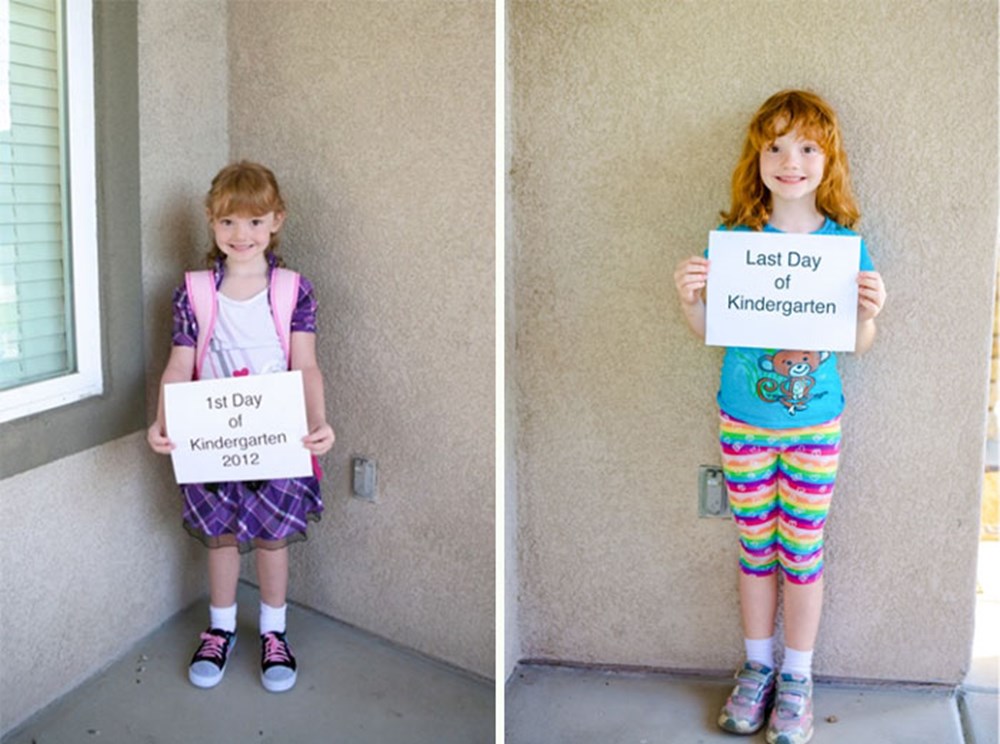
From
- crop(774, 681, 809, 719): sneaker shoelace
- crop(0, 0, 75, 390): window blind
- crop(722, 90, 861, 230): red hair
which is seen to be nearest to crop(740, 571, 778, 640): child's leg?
crop(774, 681, 809, 719): sneaker shoelace

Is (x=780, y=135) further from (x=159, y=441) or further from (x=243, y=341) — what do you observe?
(x=159, y=441)

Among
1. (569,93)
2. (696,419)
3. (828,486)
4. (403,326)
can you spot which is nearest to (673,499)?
(696,419)

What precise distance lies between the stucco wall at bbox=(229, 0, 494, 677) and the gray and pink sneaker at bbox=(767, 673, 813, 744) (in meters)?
0.58

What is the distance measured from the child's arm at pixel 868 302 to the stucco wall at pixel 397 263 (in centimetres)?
68

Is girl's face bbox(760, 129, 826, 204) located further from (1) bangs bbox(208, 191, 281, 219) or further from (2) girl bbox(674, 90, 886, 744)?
(1) bangs bbox(208, 191, 281, 219)

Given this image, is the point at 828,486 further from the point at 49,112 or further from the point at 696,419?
the point at 49,112

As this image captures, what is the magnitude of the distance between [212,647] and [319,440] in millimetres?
546

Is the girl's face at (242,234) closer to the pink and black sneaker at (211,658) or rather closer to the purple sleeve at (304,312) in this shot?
the purple sleeve at (304,312)

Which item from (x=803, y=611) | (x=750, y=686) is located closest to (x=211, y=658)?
(x=750, y=686)

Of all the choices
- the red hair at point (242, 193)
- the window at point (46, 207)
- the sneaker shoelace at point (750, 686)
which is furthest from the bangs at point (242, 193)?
the sneaker shoelace at point (750, 686)

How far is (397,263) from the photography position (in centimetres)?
223

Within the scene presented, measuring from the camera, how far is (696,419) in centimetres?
218

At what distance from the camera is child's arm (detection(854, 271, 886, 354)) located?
6.22 feet

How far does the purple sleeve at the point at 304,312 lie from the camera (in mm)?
2252
